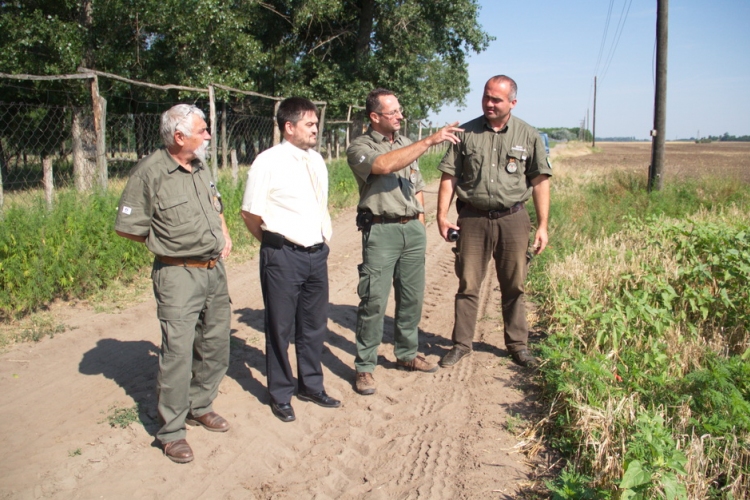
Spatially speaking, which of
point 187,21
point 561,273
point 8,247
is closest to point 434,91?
point 187,21

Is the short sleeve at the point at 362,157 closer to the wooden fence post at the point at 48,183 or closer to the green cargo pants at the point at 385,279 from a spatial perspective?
the green cargo pants at the point at 385,279

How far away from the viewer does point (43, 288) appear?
18.1 feet

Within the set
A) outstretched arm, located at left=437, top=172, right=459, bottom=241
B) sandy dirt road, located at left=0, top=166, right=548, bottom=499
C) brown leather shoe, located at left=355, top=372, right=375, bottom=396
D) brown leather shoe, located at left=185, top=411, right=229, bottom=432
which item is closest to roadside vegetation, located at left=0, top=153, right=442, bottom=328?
sandy dirt road, located at left=0, top=166, right=548, bottom=499

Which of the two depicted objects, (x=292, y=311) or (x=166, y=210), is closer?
(x=166, y=210)

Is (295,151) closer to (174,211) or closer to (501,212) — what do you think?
(174,211)

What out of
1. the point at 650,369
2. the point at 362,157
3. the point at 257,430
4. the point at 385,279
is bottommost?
the point at 257,430

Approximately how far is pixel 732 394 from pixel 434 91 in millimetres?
22152

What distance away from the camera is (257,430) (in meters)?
3.67

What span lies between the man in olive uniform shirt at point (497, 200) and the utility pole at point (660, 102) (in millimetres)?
8647

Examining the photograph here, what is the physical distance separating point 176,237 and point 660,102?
11250 millimetres

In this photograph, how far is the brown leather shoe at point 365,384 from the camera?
4.22m

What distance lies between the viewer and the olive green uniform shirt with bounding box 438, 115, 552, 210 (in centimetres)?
441

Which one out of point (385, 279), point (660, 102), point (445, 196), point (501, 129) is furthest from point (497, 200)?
point (660, 102)

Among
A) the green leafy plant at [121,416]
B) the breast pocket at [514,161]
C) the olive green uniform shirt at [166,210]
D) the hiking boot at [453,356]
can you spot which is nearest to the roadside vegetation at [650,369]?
the hiking boot at [453,356]
